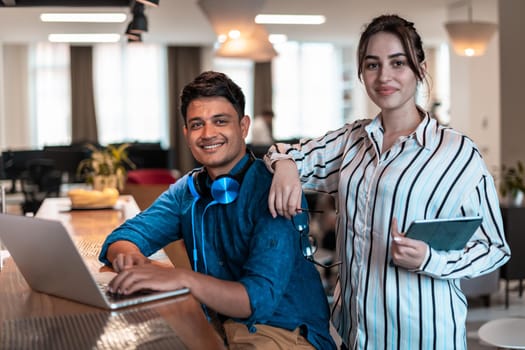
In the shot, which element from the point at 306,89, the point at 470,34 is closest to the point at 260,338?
the point at 470,34

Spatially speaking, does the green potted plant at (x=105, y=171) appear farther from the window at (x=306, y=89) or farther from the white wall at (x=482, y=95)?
the window at (x=306, y=89)

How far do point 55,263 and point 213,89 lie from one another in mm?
634

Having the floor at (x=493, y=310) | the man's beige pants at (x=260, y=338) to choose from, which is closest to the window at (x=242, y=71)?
the floor at (x=493, y=310)

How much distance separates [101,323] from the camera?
1542 mm

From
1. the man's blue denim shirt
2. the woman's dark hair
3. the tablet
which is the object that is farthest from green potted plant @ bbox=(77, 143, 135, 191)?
the tablet

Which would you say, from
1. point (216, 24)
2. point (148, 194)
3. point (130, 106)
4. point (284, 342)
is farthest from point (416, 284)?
point (130, 106)

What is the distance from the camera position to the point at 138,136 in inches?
606

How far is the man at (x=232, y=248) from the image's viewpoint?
1750mm

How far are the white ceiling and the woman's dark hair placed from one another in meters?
6.76

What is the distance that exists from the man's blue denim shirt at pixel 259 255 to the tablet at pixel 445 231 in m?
0.32

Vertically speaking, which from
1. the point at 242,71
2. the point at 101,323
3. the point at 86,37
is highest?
the point at 86,37

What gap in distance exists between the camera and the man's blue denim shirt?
5.92 feet

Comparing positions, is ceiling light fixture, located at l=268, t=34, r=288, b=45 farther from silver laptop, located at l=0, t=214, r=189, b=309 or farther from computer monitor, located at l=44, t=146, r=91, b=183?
silver laptop, located at l=0, t=214, r=189, b=309

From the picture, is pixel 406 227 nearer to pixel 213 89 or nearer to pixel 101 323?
pixel 213 89
